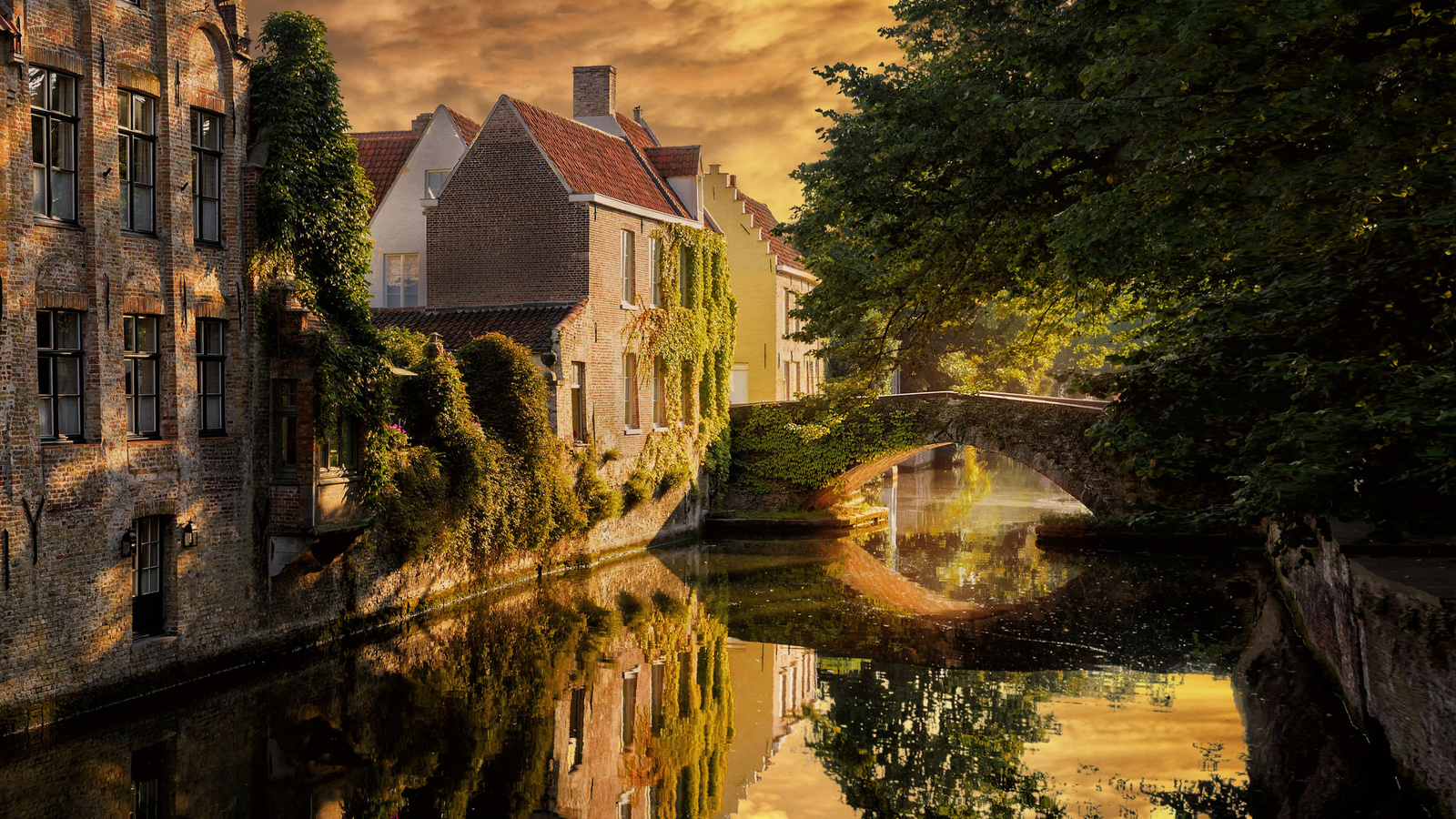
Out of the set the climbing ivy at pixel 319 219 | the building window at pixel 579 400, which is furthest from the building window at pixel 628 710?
the building window at pixel 579 400

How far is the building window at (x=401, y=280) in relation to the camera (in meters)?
26.9

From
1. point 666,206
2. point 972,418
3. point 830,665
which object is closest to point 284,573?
point 830,665

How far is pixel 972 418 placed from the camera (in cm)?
2855

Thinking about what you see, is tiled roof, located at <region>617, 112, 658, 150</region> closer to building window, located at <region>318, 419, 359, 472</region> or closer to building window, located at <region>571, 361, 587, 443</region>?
building window, located at <region>571, 361, 587, 443</region>

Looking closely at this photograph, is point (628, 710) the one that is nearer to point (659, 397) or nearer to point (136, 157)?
point (136, 157)

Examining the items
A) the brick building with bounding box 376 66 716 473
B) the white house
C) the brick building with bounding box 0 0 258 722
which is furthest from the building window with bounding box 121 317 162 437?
the white house

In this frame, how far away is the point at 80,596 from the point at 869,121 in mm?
11285

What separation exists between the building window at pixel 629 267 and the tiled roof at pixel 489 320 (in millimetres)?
2258

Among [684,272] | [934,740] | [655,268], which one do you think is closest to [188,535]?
[934,740]

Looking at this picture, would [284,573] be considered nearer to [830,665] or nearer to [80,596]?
[80,596]

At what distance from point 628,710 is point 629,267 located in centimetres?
1456

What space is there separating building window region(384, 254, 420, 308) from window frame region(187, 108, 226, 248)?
12.8 meters

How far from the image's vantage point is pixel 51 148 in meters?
11.9

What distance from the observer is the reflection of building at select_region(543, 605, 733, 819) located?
31.7ft
